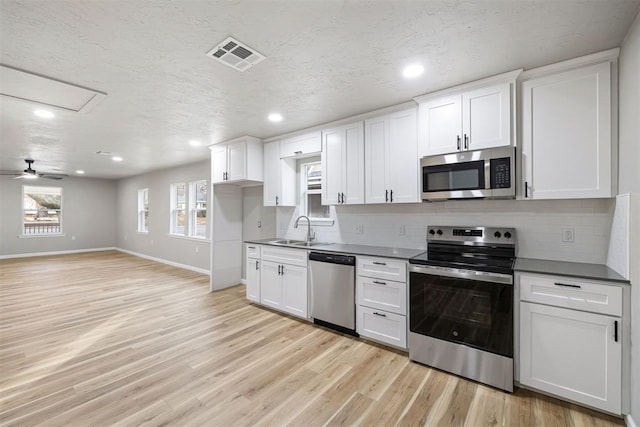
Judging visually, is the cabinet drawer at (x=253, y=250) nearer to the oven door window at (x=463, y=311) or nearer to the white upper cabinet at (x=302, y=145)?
the white upper cabinet at (x=302, y=145)

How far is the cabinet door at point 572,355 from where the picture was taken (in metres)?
1.87

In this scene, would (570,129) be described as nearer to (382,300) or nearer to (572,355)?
(572,355)

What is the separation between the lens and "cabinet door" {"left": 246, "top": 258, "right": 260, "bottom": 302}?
4.14m

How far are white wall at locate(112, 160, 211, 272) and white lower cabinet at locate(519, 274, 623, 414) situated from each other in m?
5.10

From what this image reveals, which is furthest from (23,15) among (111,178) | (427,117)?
(111,178)

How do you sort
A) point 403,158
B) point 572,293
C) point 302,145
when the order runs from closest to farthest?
point 572,293 < point 403,158 < point 302,145

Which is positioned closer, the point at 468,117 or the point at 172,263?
the point at 468,117

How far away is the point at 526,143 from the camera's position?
2.38m

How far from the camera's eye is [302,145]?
3961 mm

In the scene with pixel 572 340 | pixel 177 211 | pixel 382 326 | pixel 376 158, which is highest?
pixel 376 158

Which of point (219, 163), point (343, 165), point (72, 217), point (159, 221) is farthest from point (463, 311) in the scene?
point (72, 217)

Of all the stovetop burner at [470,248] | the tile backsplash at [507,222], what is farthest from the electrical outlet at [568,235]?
the stovetop burner at [470,248]

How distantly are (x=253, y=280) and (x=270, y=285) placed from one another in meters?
0.38

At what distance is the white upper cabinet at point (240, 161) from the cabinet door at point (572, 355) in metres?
3.70
